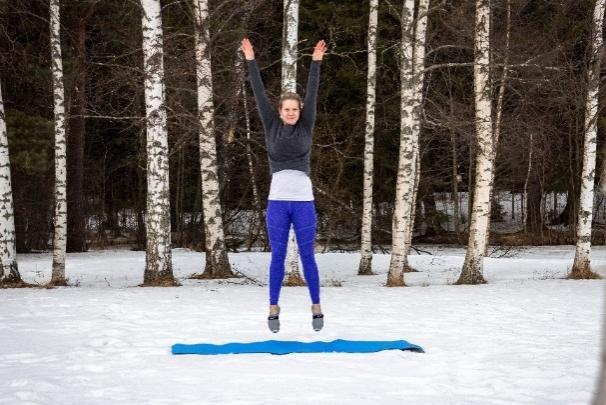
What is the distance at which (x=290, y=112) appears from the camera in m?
6.17

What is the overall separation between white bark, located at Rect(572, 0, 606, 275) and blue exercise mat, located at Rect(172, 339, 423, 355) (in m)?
9.51

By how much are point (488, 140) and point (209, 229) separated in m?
5.59

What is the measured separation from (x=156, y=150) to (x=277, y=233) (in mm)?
6172

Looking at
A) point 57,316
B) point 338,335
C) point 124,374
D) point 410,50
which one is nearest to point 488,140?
point 410,50

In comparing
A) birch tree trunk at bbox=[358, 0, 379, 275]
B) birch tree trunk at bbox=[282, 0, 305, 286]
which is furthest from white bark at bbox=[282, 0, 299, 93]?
birch tree trunk at bbox=[358, 0, 379, 275]

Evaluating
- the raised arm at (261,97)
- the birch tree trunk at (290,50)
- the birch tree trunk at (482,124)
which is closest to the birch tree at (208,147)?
the birch tree trunk at (290,50)

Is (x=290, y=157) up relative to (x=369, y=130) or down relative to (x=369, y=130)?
down

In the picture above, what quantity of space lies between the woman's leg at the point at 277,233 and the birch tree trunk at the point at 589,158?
31.9 ft

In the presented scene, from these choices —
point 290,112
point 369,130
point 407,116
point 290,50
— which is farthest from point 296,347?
point 369,130

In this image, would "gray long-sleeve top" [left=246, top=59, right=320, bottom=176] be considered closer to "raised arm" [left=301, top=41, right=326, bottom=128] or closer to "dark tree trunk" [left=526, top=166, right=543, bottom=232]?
"raised arm" [left=301, top=41, right=326, bottom=128]

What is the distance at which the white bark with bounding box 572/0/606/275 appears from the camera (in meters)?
14.2

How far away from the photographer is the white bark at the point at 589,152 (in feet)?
46.5

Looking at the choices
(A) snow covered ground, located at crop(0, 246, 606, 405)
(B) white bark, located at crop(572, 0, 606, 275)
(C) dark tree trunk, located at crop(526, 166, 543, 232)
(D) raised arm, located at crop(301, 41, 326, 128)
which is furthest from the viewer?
(C) dark tree trunk, located at crop(526, 166, 543, 232)

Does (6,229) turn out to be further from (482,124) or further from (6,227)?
(482,124)
